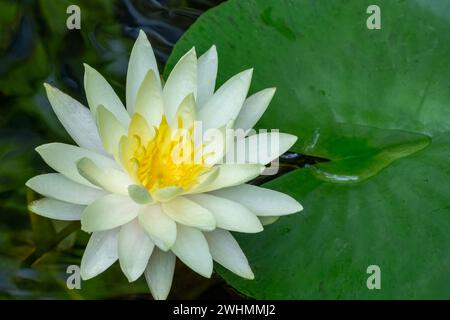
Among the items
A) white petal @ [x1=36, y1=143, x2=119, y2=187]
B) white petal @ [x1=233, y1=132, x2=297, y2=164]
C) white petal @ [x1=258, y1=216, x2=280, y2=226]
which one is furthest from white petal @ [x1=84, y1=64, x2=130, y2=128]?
white petal @ [x1=258, y1=216, x2=280, y2=226]

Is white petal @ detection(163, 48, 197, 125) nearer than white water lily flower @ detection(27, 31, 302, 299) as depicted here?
No

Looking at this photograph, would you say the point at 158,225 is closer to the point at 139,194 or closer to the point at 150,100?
the point at 139,194

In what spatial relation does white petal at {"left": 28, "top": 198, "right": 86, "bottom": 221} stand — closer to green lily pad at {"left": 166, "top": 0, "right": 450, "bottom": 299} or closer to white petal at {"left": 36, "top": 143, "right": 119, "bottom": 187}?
white petal at {"left": 36, "top": 143, "right": 119, "bottom": 187}

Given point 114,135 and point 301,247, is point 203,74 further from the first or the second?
point 301,247

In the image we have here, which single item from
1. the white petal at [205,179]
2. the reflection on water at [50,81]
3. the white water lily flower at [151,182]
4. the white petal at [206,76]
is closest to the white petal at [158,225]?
the white water lily flower at [151,182]

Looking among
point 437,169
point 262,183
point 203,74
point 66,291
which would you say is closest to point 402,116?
point 437,169

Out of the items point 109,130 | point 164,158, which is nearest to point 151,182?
point 164,158
